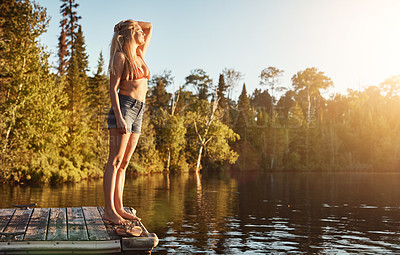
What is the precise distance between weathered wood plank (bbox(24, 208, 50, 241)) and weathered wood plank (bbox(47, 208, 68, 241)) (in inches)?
2.5

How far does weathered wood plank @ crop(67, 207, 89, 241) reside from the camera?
4.61 meters

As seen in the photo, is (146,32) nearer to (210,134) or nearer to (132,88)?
(132,88)

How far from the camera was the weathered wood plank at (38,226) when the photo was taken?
180 inches

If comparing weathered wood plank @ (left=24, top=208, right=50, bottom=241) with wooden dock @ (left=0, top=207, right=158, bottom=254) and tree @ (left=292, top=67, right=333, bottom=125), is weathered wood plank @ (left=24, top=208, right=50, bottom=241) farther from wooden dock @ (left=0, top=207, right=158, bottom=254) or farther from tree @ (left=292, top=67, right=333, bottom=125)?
tree @ (left=292, top=67, right=333, bottom=125)

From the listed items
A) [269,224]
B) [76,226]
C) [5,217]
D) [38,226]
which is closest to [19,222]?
[38,226]

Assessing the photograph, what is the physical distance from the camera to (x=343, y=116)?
66750 millimetres

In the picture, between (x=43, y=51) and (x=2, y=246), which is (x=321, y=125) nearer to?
(x=43, y=51)

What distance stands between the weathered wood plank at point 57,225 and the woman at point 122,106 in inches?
24.1

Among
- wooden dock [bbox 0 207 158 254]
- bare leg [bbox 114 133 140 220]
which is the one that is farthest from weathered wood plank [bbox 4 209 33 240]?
bare leg [bbox 114 133 140 220]

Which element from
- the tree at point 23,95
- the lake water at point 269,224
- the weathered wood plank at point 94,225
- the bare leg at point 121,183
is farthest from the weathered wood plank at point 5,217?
the tree at point 23,95

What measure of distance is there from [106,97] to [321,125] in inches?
1378

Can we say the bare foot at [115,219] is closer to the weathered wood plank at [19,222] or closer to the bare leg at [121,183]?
the bare leg at [121,183]

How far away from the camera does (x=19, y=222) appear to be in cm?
555

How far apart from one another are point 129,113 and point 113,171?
83 centimetres
